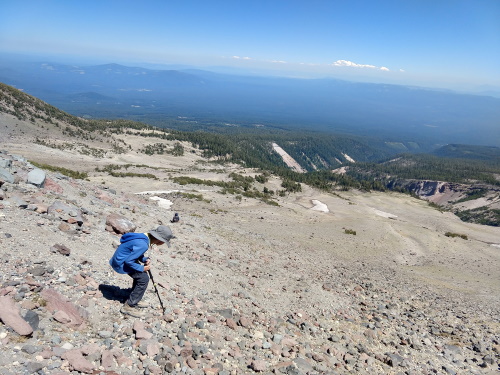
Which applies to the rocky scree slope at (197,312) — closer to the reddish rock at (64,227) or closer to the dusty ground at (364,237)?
the reddish rock at (64,227)

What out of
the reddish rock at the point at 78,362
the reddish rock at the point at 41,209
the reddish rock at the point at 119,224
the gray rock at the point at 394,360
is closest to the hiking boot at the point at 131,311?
the reddish rock at the point at 78,362

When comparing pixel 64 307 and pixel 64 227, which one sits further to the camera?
pixel 64 227

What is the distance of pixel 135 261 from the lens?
659 cm

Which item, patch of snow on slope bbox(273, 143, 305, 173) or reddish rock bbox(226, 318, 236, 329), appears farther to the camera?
patch of snow on slope bbox(273, 143, 305, 173)

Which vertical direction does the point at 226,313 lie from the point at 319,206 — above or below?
above

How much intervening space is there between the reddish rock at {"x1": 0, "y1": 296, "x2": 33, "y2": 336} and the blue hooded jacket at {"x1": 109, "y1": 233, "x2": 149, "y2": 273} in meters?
1.73

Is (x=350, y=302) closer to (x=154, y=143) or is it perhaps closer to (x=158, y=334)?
(x=158, y=334)

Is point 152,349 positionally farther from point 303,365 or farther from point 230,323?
point 303,365

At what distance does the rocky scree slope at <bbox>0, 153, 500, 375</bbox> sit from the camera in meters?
5.36

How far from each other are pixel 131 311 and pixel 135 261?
41.4 inches

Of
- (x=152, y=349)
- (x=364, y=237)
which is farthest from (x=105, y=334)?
(x=364, y=237)

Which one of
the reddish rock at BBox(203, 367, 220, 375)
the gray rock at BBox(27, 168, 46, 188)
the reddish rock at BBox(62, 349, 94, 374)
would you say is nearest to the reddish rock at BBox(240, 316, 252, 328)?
the reddish rock at BBox(203, 367, 220, 375)

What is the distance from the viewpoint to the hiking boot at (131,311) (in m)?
6.49

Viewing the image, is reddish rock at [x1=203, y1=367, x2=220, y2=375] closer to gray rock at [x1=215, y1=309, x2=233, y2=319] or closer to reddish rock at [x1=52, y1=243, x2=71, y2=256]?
gray rock at [x1=215, y1=309, x2=233, y2=319]
